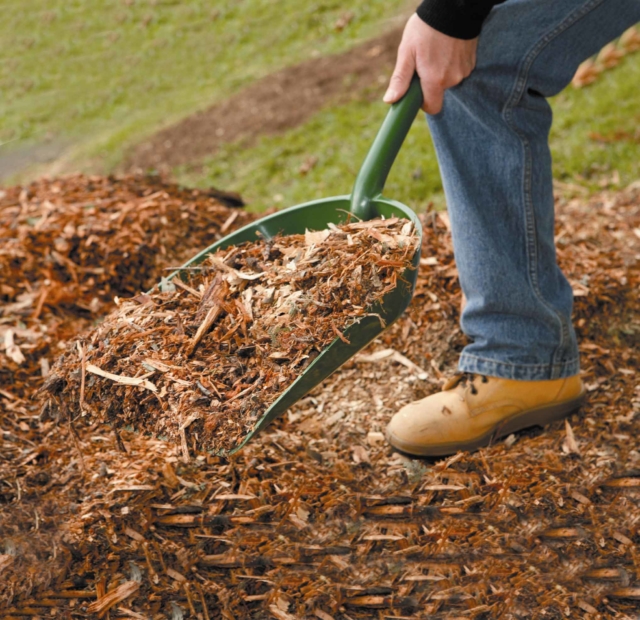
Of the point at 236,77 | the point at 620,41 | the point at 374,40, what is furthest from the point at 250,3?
the point at 620,41

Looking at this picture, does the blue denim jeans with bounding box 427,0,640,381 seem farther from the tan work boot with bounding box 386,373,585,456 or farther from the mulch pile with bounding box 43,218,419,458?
the mulch pile with bounding box 43,218,419,458

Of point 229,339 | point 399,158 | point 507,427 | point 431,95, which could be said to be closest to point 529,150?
point 431,95

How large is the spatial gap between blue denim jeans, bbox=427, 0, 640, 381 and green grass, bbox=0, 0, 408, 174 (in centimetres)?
571

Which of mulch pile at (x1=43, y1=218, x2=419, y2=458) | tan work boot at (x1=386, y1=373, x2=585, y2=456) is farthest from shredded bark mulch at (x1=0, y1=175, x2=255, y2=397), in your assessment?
tan work boot at (x1=386, y1=373, x2=585, y2=456)

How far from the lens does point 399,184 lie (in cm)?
501

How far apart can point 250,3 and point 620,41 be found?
5072 mm

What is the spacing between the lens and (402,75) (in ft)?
6.86

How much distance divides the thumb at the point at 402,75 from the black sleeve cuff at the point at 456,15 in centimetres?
11

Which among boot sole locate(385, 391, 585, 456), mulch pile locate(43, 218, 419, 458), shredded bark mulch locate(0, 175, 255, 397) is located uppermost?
Answer: mulch pile locate(43, 218, 419, 458)

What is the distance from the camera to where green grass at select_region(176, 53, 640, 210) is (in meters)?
4.91

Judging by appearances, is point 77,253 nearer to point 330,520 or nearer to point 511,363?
point 330,520

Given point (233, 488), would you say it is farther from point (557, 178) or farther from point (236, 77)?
point (236, 77)

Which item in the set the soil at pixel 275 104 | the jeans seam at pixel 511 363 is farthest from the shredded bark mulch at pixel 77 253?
the soil at pixel 275 104

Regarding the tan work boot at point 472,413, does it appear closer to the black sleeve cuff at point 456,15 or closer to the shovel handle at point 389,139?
the shovel handle at point 389,139
